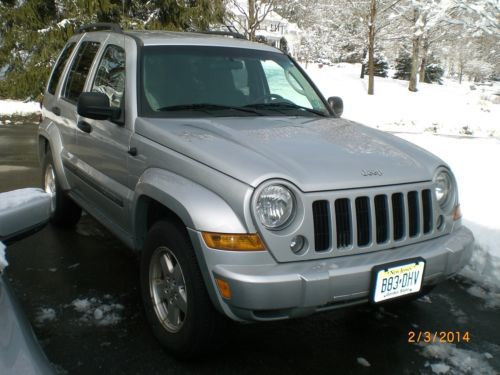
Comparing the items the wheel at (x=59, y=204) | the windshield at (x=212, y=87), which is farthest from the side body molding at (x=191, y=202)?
the wheel at (x=59, y=204)

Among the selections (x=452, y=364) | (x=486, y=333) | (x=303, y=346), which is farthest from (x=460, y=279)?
(x=303, y=346)

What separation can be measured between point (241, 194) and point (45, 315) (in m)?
1.76

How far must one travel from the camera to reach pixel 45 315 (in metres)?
Result: 3.32

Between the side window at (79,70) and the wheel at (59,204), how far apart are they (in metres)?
0.74

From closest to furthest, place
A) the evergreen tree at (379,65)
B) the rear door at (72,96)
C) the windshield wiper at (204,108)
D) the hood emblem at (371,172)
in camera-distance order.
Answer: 1. the hood emblem at (371,172)
2. the windshield wiper at (204,108)
3. the rear door at (72,96)
4. the evergreen tree at (379,65)

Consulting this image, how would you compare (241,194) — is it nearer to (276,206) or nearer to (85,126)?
(276,206)

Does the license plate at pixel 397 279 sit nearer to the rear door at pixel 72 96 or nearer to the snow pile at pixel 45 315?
the snow pile at pixel 45 315

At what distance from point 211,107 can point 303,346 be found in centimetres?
170

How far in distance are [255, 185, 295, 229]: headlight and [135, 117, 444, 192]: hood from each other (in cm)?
6

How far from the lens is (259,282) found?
234 cm

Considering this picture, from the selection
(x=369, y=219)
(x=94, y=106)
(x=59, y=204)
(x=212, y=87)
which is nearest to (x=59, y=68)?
(x=59, y=204)

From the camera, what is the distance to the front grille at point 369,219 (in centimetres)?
253

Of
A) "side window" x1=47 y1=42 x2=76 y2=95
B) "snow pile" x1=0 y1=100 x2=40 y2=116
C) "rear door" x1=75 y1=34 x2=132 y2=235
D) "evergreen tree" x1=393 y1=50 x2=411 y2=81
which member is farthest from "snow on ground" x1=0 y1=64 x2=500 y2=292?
"evergreen tree" x1=393 y1=50 x2=411 y2=81

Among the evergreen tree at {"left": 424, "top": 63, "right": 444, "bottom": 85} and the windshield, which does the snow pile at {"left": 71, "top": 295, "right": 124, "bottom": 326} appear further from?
the evergreen tree at {"left": 424, "top": 63, "right": 444, "bottom": 85}
